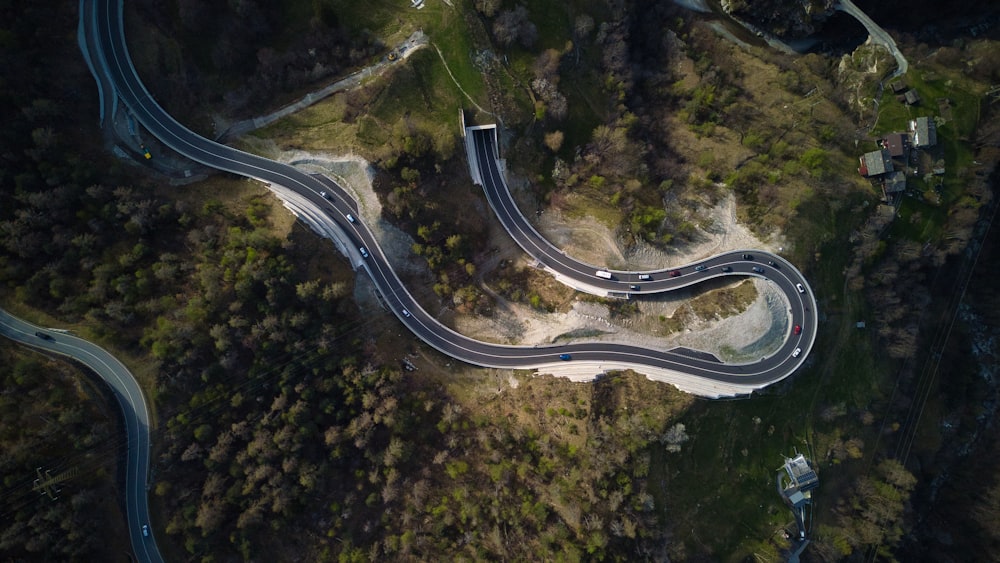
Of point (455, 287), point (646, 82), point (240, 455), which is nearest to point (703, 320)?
A: point (455, 287)

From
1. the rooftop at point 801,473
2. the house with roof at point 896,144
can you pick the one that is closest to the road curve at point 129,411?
the rooftop at point 801,473

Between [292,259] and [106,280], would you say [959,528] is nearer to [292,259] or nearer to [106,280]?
[292,259]

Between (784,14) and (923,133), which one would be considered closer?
(923,133)

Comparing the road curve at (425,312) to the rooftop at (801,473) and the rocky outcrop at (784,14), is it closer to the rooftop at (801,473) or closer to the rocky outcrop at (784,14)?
the rooftop at (801,473)

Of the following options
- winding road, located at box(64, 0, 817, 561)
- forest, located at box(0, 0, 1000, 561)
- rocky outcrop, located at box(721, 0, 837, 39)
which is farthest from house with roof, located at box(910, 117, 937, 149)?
winding road, located at box(64, 0, 817, 561)

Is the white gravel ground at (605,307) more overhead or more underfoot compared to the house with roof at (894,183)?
more overhead

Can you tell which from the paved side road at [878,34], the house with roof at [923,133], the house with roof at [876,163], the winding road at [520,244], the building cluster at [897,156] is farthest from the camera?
the paved side road at [878,34]

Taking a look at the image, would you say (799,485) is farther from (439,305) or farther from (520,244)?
(439,305)

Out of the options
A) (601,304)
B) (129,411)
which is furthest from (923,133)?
(129,411)
